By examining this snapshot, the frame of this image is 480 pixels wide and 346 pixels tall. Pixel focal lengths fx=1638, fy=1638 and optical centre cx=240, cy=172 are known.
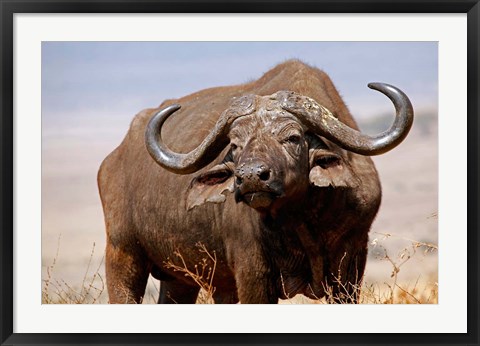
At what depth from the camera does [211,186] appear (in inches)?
560

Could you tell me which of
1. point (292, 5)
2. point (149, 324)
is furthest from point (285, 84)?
point (149, 324)

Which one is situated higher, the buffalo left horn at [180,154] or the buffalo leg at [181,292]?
the buffalo left horn at [180,154]

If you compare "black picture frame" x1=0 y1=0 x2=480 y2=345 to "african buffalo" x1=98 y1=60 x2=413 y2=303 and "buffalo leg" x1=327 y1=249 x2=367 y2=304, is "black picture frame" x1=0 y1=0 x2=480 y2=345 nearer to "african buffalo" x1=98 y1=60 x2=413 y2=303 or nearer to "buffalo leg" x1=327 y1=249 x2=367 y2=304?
"african buffalo" x1=98 y1=60 x2=413 y2=303

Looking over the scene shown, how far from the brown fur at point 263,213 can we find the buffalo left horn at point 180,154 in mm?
143

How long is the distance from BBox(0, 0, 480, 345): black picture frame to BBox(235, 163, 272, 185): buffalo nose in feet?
4.20

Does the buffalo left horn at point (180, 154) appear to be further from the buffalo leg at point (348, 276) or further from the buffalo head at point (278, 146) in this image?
the buffalo leg at point (348, 276)

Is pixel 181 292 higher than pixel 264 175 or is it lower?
lower

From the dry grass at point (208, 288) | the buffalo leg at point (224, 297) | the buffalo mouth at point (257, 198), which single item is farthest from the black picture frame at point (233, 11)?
the buffalo leg at point (224, 297)

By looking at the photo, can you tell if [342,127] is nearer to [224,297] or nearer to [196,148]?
[196,148]

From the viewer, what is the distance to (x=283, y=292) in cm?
1452

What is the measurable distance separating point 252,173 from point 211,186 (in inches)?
44.5

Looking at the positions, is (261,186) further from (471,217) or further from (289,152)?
(471,217)

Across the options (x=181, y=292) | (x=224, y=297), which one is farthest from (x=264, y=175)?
(x=181, y=292)

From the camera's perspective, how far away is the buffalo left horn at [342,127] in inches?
538
